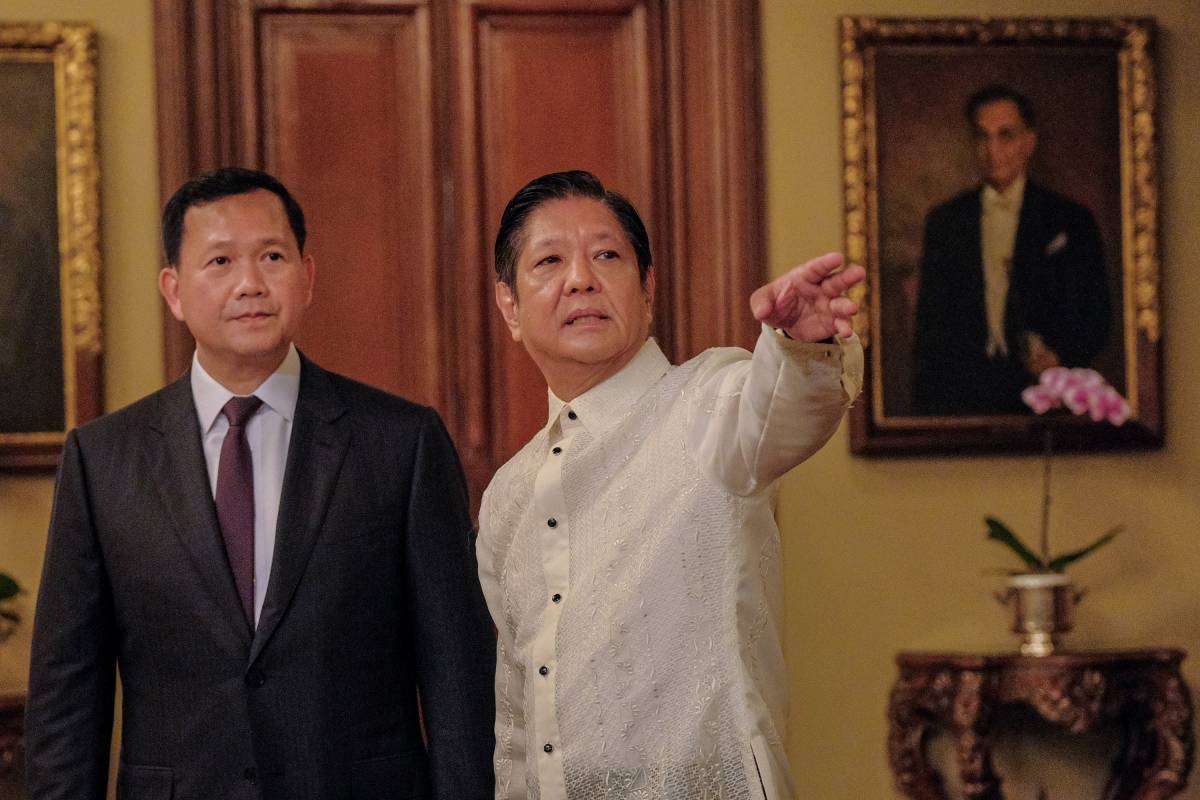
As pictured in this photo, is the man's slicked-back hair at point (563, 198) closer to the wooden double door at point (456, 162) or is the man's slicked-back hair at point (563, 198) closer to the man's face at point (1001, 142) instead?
the wooden double door at point (456, 162)

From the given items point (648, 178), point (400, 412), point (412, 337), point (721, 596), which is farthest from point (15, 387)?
point (721, 596)

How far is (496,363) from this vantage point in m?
4.70

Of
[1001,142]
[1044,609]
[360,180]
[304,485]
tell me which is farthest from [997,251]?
[304,485]

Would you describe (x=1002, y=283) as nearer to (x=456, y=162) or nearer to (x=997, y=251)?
(x=997, y=251)

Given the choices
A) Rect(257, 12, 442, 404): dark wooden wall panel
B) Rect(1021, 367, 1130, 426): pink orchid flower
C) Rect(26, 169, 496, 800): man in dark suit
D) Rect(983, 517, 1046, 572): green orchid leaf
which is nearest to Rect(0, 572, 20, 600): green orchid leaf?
Rect(257, 12, 442, 404): dark wooden wall panel

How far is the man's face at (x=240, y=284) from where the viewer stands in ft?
8.38

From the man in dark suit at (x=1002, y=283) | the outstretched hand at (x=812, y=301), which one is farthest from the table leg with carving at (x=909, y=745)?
the outstretched hand at (x=812, y=301)

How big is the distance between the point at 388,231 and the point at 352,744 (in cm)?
246

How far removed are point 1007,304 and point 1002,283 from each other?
→ 62 millimetres

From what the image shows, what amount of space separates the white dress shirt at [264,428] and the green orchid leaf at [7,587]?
182 cm

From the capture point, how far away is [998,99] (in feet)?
15.5

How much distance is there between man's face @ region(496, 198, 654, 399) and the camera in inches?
90.1

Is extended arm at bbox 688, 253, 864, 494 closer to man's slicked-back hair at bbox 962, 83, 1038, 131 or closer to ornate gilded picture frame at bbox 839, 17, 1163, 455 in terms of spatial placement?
ornate gilded picture frame at bbox 839, 17, 1163, 455

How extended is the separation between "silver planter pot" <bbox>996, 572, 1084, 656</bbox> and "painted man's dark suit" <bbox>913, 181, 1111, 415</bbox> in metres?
0.56
